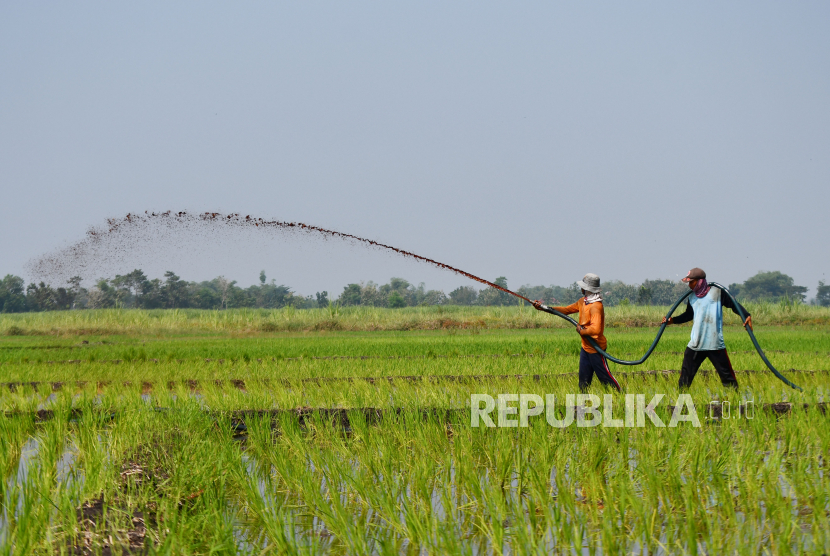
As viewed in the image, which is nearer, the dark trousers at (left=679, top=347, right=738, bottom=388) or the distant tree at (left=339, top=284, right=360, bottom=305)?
the dark trousers at (left=679, top=347, right=738, bottom=388)

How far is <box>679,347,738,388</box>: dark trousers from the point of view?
6.32 m

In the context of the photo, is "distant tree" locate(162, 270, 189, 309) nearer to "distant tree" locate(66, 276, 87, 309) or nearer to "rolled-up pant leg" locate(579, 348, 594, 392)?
"distant tree" locate(66, 276, 87, 309)

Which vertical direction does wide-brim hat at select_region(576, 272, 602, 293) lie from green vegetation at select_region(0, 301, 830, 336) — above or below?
above

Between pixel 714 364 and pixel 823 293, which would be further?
pixel 823 293

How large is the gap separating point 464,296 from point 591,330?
93569mm

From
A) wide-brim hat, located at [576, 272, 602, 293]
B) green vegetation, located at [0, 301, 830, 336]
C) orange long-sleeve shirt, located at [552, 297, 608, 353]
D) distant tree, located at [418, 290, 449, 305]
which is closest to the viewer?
orange long-sleeve shirt, located at [552, 297, 608, 353]

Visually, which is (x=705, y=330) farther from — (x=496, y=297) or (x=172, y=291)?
(x=496, y=297)

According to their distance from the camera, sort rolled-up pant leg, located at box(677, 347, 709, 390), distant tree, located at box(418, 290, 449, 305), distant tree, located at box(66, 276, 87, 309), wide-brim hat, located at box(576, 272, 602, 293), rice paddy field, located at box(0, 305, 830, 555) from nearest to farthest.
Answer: rice paddy field, located at box(0, 305, 830, 555) < wide-brim hat, located at box(576, 272, 602, 293) < rolled-up pant leg, located at box(677, 347, 709, 390) < distant tree, located at box(66, 276, 87, 309) < distant tree, located at box(418, 290, 449, 305)

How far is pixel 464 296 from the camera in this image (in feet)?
326

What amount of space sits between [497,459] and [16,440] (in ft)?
12.5

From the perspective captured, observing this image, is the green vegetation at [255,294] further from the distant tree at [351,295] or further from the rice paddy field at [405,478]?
the rice paddy field at [405,478]

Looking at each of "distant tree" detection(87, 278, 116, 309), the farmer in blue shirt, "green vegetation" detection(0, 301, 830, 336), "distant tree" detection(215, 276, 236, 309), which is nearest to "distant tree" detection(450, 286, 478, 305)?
"distant tree" detection(215, 276, 236, 309)

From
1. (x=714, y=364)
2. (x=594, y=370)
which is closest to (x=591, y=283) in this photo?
(x=594, y=370)

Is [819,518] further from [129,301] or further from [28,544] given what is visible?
[129,301]
